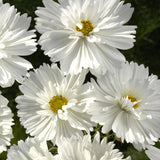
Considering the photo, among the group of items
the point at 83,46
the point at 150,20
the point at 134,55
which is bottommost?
the point at 83,46

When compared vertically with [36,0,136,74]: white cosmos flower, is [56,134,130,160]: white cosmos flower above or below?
below

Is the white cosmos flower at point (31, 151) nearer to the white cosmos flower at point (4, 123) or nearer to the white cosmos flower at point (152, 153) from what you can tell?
the white cosmos flower at point (4, 123)

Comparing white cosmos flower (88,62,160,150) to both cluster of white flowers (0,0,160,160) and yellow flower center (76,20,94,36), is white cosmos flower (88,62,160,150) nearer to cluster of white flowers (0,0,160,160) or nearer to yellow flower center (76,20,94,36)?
cluster of white flowers (0,0,160,160)

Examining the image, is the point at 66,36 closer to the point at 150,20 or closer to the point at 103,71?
the point at 103,71

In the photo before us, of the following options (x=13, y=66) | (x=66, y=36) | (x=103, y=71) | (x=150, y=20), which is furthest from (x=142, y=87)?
(x=150, y=20)

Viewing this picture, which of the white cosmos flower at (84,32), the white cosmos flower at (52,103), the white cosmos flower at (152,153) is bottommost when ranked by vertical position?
the white cosmos flower at (152,153)

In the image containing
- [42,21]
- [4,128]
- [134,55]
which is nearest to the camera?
[42,21]

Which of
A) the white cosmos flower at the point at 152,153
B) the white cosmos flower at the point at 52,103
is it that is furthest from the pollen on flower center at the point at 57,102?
the white cosmos flower at the point at 152,153

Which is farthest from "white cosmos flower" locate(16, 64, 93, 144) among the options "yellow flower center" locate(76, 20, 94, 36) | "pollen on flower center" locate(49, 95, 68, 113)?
"yellow flower center" locate(76, 20, 94, 36)
